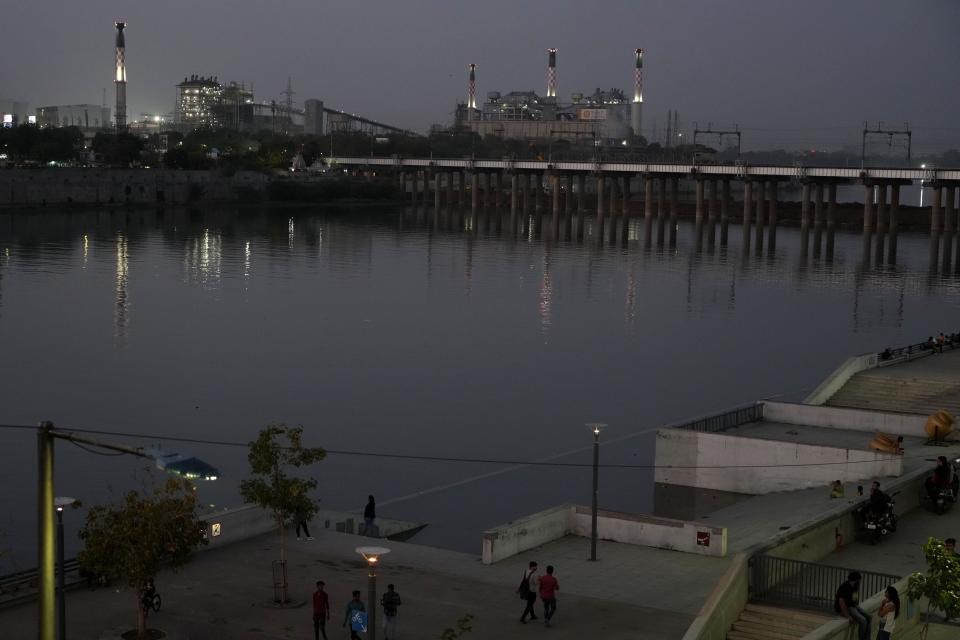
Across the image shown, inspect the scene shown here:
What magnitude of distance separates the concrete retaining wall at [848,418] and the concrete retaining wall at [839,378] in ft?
3.90

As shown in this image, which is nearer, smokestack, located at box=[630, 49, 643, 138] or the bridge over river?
the bridge over river

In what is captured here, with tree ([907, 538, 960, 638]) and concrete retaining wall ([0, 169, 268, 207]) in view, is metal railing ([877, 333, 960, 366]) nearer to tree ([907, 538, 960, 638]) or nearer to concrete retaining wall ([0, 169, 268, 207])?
tree ([907, 538, 960, 638])

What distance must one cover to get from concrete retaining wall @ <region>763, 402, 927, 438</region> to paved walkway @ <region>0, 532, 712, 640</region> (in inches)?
292

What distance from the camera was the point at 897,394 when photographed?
2333 centimetres

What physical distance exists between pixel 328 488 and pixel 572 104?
6657 inches

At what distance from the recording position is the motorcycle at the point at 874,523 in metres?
13.6

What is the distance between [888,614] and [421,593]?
492cm

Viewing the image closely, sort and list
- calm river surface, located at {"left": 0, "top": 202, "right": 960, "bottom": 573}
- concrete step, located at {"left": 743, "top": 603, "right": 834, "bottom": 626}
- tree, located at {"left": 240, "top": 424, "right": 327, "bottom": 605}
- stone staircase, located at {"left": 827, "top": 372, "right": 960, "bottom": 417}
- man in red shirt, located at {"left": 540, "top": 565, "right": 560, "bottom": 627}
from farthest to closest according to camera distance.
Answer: stone staircase, located at {"left": 827, "top": 372, "right": 960, "bottom": 417}, calm river surface, located at {"left": 0, "top": 202, "right": 960, "bottom": 573}, tree, located at {"left": 240, "top": 424, "right": 327, "bottom": 605}, man in red shirt, located at {"left": 540, "top": 565, "right": 560, "bottom": 627}, concrete step, located at {"left": 743, "top": 603, "right": 834, "bottom": 626}

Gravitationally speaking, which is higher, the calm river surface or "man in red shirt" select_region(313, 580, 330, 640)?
"man in red shirt" select_region(313, 580, 330, 640)

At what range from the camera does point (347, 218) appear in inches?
3425

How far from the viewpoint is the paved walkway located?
11.9 meters

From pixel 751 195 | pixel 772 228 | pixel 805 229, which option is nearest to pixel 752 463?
pixel 805 229

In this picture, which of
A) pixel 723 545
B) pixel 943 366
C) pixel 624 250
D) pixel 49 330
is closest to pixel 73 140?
pixel 624 250

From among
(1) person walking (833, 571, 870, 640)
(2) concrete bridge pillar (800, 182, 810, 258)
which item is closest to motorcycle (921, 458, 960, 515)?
(1) person walking (833, 571, 870, 640)
